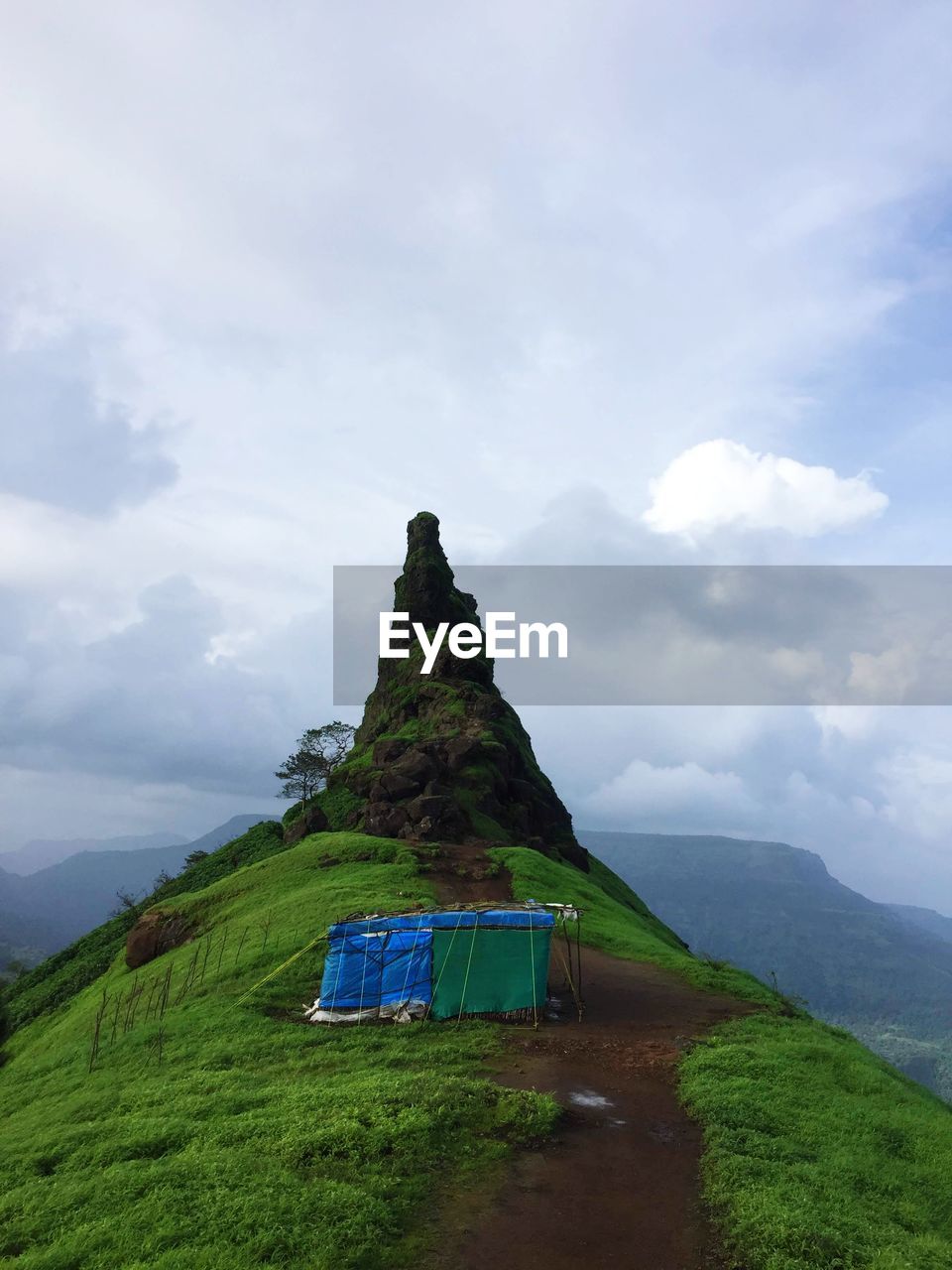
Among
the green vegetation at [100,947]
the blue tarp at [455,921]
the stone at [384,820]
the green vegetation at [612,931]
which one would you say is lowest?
the green vegetation at [100,947]

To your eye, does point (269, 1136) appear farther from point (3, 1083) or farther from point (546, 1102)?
point (3, 1083)

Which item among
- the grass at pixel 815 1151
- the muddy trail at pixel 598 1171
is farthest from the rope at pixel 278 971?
the grass at pixel 815 1151

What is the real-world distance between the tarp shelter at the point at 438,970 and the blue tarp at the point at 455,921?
1.8 inches

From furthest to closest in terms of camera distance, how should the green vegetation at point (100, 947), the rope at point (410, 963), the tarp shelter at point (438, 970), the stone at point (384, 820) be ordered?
the stone at point (384, 820) < the green vegetation at point (100, 947) < the rope at point (410, 963) < the tarp shelter at point (438, 970)

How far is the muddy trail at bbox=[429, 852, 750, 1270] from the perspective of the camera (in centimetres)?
1276

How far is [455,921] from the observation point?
97.7 ft

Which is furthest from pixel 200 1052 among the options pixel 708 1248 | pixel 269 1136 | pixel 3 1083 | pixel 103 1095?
pixel 708 1248

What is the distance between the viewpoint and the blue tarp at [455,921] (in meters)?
29.3

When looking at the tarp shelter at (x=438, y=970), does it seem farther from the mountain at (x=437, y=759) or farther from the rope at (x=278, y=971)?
the mountain at (x=437, y=759)

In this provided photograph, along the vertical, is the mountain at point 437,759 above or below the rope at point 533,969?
above

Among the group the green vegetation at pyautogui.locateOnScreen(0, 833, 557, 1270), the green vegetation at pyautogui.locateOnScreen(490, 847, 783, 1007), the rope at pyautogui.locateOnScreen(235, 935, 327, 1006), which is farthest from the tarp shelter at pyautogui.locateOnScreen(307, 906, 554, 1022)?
the green vegetation at pyautogui.locateOnScreen(490, 847, 783, 1007)

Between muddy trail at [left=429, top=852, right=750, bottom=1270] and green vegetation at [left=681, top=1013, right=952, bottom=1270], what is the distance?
782 millimetres

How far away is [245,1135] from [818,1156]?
12.3 metres

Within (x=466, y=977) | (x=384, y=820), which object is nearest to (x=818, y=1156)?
(x=466, y=977)
